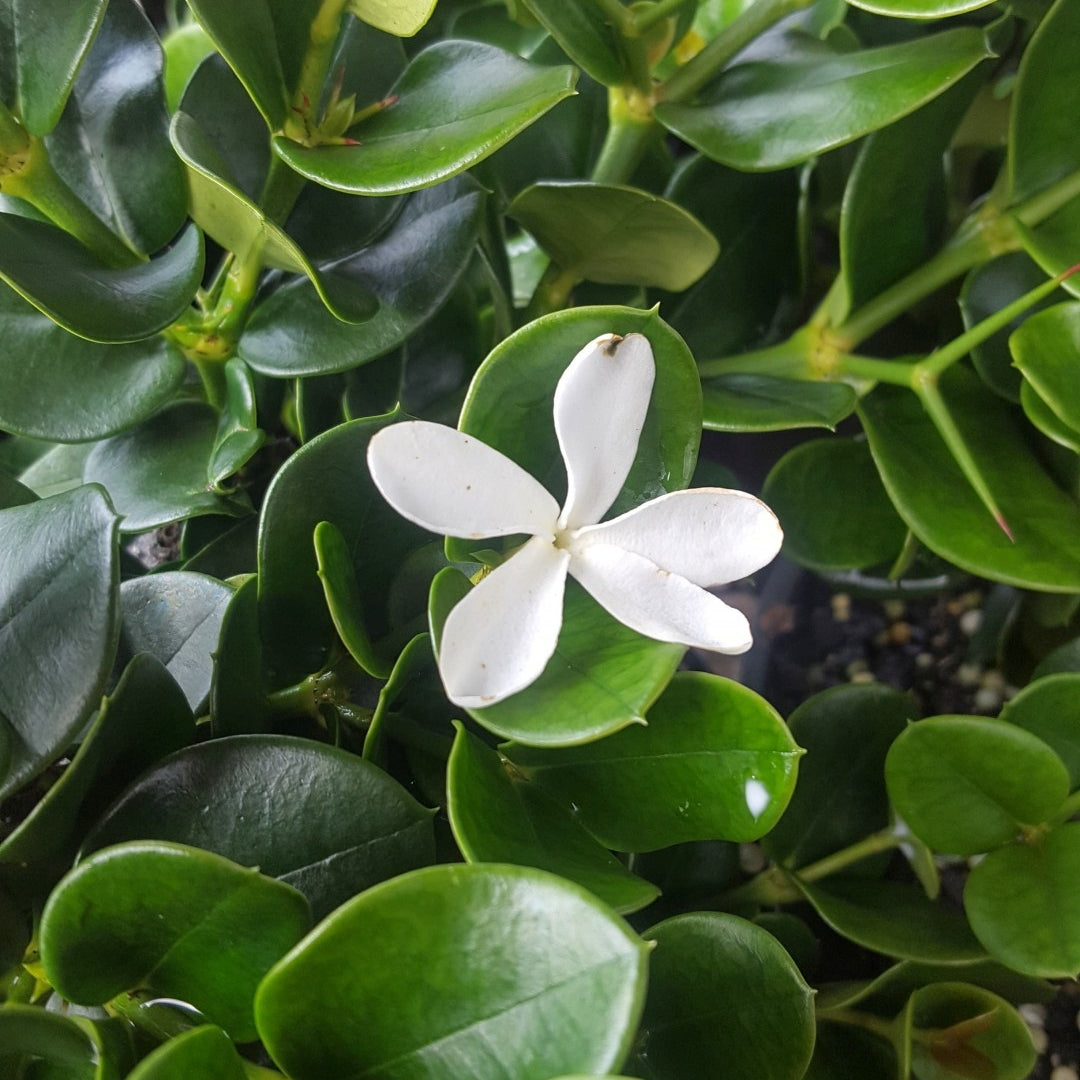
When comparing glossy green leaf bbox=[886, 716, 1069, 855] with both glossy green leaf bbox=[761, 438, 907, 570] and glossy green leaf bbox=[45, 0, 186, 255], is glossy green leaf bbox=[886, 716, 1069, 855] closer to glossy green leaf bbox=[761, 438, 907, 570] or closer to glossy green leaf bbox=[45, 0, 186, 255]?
glossy green leaf bbox=[761, 438, 907, 570]

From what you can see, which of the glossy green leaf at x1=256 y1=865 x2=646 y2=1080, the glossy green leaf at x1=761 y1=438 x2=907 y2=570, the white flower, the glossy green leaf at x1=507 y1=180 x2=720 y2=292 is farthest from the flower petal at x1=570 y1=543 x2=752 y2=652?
the glossy green leaf at x1=761 y1=438 x2=907 y2=570

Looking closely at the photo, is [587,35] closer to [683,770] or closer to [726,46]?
[726,46]

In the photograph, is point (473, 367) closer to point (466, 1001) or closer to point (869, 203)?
point (869, 203)

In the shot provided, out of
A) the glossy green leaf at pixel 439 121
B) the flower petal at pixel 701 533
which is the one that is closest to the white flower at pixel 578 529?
the flower petal at pixel 701 533

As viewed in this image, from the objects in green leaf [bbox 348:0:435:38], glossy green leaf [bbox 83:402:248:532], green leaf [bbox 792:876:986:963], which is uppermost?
green leaf [bbox 348:0:435:38]

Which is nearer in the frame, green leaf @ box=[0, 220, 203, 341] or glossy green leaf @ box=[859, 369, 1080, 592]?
green leaf @ box=[0, 220, 203, 341]

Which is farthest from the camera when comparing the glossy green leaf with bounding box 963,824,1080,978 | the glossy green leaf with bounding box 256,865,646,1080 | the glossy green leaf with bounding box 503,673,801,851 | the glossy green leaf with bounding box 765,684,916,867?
the glossy green leaf with bounding box 765,684,916,867

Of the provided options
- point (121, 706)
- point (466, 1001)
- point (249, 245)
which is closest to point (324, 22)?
point (249, 245)

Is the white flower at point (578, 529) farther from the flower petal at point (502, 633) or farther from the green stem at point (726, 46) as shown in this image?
the green stem at point (726, 46)

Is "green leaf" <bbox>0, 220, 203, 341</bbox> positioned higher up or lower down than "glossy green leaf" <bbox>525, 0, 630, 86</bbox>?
lower down
